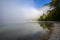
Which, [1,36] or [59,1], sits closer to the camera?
[1,36]

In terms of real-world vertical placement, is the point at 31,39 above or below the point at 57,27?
below

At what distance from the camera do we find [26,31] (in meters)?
1.23

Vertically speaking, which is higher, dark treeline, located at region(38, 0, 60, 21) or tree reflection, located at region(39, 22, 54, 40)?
dark treeline, located at region(38, 0, 60, 21)

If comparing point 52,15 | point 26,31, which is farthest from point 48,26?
point 26,31

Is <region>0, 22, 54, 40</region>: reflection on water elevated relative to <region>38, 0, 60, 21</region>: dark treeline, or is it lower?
lower

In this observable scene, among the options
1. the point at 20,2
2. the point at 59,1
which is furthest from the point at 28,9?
the point at 59,1

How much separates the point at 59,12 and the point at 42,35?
34cm

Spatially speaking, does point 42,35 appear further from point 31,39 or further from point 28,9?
point 28,9

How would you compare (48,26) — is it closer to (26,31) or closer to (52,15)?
(52,15)

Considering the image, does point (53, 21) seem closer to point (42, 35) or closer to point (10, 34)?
point (42, 35)

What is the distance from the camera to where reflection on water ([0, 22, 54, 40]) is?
1.20m

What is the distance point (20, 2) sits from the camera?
1254 millimetres

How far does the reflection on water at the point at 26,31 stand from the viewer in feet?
3.95

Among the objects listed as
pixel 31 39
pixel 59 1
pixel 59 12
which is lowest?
pixel 31 39
